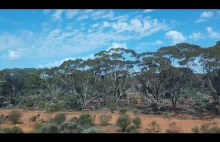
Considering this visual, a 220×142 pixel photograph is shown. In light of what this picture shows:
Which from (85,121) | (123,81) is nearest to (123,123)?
(85,121)

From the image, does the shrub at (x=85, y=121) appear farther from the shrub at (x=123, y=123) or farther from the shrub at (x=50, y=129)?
the shrub at (x=50, y=129)

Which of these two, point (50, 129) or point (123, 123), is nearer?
point (50, 129)

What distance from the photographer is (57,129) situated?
26.5 feet

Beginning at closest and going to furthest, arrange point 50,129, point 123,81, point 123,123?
point 50,129
point 123,123
point 123,81

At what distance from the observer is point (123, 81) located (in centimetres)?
1889

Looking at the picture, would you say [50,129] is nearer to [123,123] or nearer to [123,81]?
[123,123]

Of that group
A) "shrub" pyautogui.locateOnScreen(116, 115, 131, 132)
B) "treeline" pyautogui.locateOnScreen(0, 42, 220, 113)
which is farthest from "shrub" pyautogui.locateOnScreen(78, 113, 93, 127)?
"treeline" pyautogui.locateOnScreen(0, 42, 220, 113)

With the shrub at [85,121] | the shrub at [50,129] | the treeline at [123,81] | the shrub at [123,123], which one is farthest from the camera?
the treeline at [123,81]

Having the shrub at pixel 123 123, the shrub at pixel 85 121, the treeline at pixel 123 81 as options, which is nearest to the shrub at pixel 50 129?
the shrub at pixel 85 121

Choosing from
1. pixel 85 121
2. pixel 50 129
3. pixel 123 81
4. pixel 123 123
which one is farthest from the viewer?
pixel 123 81

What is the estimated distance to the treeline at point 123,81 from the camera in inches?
597

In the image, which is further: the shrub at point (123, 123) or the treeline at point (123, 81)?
the treeline at point (123, 81)
